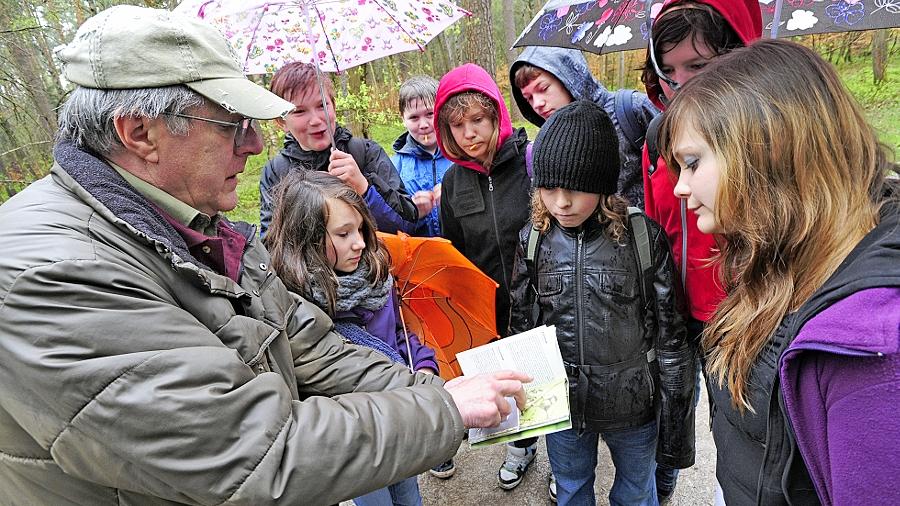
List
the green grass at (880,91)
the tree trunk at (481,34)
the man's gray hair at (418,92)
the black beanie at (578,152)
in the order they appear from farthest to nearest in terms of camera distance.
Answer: the tree trunk at (481,34)
the green grass at (880,91)
the man's gray hair at (418,92)
the black beanie at (578,152)

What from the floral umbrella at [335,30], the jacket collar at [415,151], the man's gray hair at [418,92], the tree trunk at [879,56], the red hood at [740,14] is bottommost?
the tree trunk at [879,56]

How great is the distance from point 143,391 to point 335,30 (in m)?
2.40

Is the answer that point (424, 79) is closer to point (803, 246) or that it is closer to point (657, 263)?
point (657, 263)

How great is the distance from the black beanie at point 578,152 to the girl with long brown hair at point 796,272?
544mm

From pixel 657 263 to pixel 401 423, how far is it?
126 centimetres

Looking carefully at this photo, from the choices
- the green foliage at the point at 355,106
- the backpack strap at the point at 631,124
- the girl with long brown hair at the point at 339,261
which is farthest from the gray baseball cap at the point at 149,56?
the green foliage at the point at 355,106

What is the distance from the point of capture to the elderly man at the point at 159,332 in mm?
941

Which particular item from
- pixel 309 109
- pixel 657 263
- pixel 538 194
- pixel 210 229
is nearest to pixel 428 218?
pixel 309 109

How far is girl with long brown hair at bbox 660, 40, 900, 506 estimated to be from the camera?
0.82 meters

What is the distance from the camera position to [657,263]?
77.4 inches

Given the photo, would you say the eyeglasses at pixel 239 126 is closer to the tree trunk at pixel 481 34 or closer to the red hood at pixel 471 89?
the red hood at pixel 471 89

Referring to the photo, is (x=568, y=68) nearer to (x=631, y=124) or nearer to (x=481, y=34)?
(x=631, y=124)

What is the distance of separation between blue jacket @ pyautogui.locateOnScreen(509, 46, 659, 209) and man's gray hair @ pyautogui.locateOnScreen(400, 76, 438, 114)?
1.09 meters

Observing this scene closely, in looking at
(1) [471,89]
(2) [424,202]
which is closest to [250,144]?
(1) [471,89]
